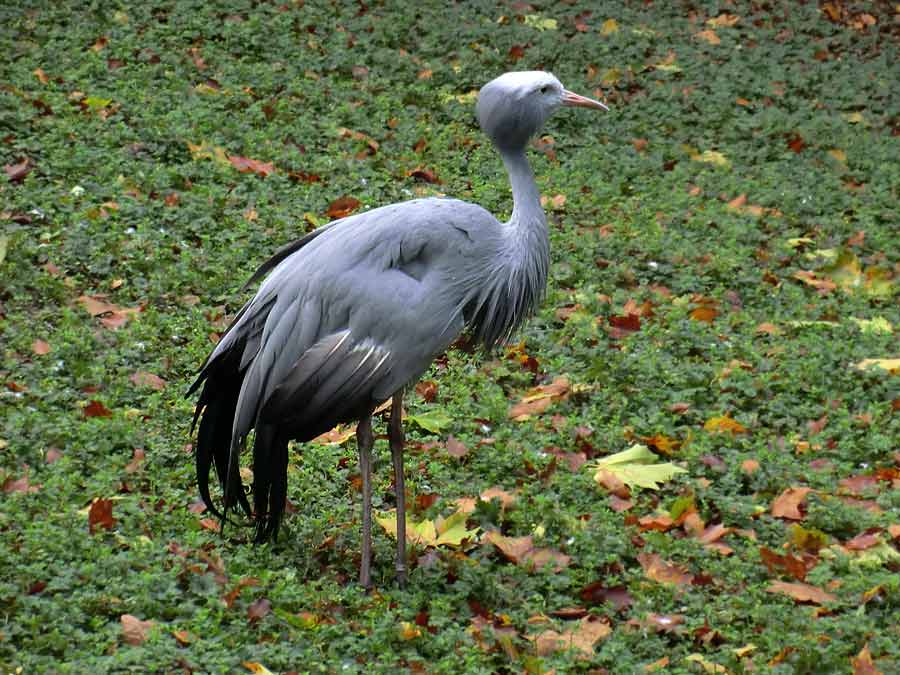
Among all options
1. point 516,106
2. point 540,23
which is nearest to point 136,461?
point 516,106

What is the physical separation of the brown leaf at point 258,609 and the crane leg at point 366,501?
45 cm

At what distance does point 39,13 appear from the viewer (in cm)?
1062

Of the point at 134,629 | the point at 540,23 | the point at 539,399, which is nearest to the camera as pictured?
the point at 134,629

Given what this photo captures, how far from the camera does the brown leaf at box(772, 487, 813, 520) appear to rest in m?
5.73

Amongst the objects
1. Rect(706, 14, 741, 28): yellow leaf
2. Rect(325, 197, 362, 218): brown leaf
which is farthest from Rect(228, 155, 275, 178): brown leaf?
Rect(706, 14, 741, 28): yellow leaf

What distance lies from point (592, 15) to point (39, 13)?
519 centimetres

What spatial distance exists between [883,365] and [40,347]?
15.1 ft

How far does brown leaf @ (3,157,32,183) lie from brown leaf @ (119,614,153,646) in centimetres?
447

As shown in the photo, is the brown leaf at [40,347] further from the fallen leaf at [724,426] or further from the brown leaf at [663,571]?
the fallen leaf at [724,426]

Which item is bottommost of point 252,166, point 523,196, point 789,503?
point 789,503

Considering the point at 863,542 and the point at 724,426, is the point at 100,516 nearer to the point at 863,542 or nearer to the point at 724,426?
the point at 724,426

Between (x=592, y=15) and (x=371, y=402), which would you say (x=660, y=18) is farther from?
(x=371, y=402)

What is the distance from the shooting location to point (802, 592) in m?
5.13

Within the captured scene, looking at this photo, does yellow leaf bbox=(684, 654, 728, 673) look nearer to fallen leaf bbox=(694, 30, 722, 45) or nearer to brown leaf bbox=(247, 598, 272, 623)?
brown leaf bbox=(247, 598, 272, 623)
